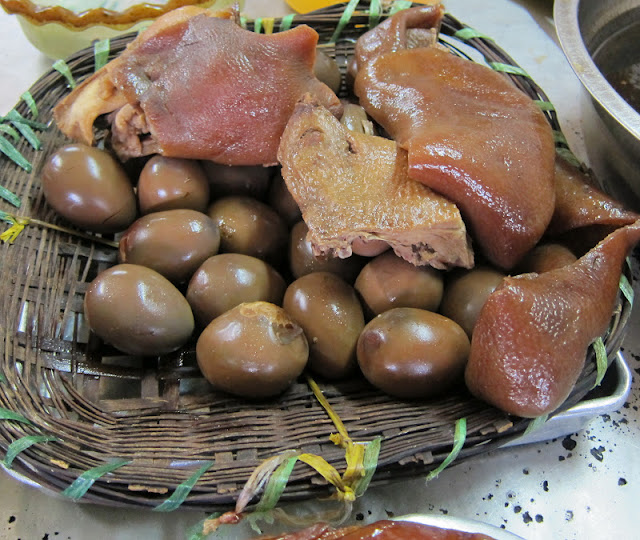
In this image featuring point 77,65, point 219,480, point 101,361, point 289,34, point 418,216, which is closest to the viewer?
point 219,480

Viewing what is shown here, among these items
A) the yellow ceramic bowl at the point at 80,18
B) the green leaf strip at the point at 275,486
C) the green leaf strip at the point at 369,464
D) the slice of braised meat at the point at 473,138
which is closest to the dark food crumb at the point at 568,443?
the slice of braised meat at the point at 473,138

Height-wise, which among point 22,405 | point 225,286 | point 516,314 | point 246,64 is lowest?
point 22,405

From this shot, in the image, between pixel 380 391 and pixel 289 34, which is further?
pixel 289 34

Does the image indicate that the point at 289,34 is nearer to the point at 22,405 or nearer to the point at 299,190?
the point at 299,190

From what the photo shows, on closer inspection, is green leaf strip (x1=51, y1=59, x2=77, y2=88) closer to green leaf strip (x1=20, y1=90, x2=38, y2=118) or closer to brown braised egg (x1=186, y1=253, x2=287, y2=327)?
green leaf strip (x1=20, y1=90, x2=38, y2=118)

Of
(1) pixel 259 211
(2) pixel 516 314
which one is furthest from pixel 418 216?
(1) pixel 259 211

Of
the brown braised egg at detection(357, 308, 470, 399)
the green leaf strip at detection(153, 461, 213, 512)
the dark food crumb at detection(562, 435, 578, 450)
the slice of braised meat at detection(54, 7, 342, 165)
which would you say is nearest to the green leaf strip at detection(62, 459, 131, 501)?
the green leaf strip at detection(153, 461, 213, 512)

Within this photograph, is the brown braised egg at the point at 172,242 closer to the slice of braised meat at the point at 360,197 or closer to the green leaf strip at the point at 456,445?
the slice of braised meat at the point at 360,197

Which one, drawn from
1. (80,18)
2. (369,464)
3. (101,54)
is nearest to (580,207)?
(369,464)
